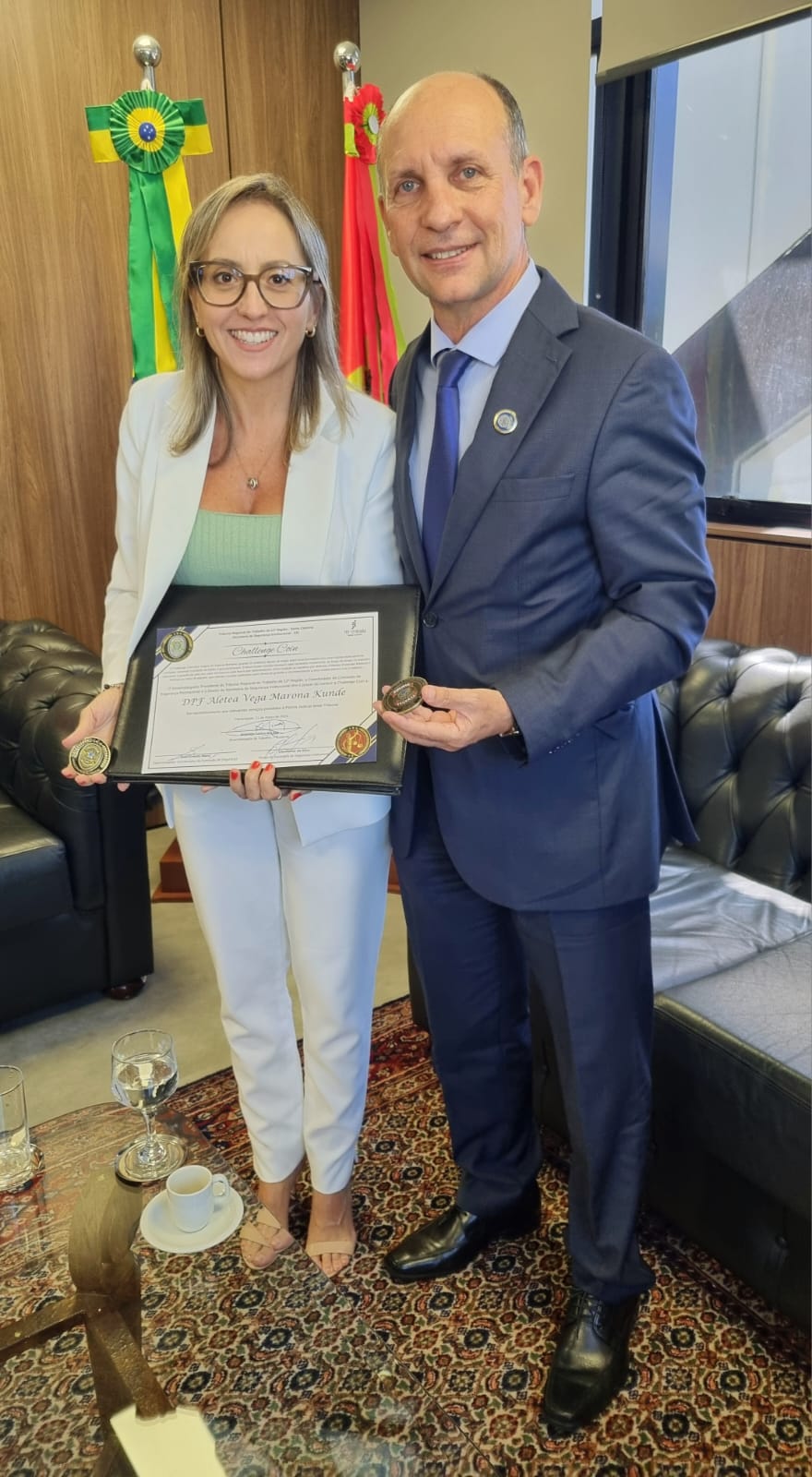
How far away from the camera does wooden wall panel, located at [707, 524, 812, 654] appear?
2.46 m

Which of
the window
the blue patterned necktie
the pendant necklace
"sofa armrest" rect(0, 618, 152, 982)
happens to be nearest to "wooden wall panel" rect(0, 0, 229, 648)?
"sofa armrest" rect(0, 618, 152, 982)

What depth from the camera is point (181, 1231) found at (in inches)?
52.7

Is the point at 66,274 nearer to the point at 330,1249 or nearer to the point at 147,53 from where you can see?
the point at 147,53

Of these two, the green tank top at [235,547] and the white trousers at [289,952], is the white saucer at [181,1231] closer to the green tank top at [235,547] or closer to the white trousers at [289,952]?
the white trousers at [289,952]

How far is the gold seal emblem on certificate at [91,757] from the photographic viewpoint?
4.79 feet

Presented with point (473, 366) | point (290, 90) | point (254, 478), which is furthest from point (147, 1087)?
point (290, 90)

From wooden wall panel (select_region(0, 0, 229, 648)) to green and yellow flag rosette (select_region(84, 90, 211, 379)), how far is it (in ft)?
1.31

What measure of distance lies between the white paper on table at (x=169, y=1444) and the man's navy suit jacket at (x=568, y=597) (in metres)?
0.68

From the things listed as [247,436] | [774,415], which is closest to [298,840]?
[247,436]

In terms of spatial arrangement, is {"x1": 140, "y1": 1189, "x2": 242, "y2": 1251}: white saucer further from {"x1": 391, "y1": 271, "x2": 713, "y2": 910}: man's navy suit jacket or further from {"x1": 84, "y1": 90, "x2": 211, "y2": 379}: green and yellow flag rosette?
{"x1": 84, "y1": 90, "x2": 211, "y2": 379}: green and yellow flag rosette

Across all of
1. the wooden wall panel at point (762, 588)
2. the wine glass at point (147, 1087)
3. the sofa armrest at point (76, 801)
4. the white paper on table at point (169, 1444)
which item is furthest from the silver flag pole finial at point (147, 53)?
the white paper on table at point (169, 1444)

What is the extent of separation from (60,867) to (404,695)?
1.38 m

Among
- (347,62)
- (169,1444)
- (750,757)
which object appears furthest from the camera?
(347,62)

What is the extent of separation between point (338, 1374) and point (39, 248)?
3.04 m
